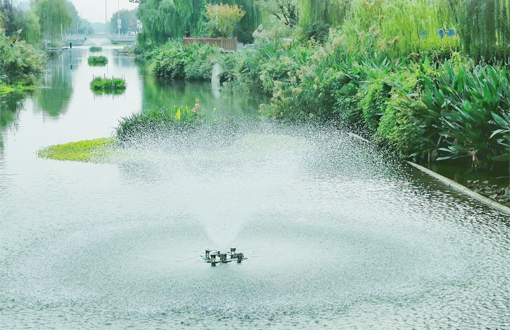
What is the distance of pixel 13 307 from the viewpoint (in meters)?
6.68

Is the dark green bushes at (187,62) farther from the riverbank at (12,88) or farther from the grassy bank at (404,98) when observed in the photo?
the grassy bank at (404,98)

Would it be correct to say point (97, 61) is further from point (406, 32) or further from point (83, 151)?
point (83, 151)

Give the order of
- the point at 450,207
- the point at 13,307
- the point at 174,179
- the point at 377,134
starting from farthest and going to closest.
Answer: the point at 377,134, the point at 174,179, the point at 450,207, the point at 13,307

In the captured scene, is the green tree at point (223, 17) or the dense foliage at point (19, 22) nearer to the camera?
Answer: the green tree at point (223, 17)

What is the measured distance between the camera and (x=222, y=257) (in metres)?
7.99

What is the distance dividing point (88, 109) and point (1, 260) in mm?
17880

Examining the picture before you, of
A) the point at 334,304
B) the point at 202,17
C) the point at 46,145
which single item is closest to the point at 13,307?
the point at 334,304

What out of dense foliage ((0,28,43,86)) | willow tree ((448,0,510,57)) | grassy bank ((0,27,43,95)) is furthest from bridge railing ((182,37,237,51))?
willow tree ((448,0,510,57))

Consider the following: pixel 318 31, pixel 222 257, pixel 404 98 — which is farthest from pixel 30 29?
pixel 222 257

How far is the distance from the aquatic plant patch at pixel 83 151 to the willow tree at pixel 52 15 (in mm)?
67969

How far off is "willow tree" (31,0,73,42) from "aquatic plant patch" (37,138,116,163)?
67969mm

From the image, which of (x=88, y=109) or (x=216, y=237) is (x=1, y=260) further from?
(x=88, y=109)

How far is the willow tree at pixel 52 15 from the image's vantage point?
81.1m

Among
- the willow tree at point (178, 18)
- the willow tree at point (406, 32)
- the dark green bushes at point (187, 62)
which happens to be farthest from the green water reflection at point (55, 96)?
the willow tree at point (178, 18)
